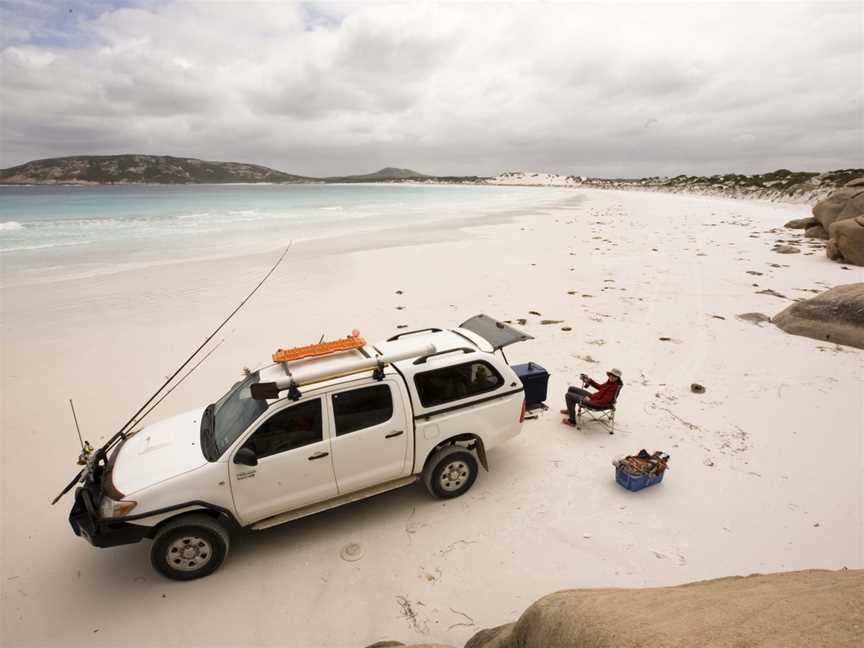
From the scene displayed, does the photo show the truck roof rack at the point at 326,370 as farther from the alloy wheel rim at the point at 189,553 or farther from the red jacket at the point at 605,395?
the red jacket at the point at 605,395

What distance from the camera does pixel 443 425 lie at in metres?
5.70

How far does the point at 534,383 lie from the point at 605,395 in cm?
118

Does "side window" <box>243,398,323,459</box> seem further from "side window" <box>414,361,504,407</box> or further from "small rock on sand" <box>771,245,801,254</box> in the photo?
"small rock on sand" <box>771,245,801,254</box>

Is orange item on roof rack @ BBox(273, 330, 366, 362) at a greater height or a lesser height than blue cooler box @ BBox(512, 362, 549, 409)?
Answer: greater

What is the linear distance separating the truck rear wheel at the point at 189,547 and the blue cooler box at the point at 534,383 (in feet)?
14.9

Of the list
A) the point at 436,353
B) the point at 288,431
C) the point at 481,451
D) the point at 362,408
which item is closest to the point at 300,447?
the point at 288,431

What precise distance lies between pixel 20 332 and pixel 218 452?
11094 millimetres

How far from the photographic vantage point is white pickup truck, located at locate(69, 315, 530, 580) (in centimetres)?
467

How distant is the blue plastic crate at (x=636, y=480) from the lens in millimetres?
5840

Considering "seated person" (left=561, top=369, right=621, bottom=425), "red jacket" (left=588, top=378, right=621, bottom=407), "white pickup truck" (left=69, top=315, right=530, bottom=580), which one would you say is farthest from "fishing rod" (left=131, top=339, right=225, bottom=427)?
"red jacket" (left=588, top=378, right=621, bottom=407)

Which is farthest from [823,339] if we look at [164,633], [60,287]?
[60,287]

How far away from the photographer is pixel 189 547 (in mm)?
4840

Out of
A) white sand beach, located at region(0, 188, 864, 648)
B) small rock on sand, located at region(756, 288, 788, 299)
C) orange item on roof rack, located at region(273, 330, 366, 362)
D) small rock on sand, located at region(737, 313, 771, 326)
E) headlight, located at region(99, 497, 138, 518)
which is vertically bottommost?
white sand beach, located at region(0, 188, 864, 648)

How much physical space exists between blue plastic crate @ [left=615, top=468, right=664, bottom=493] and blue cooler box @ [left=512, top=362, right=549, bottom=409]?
1.60 meters
